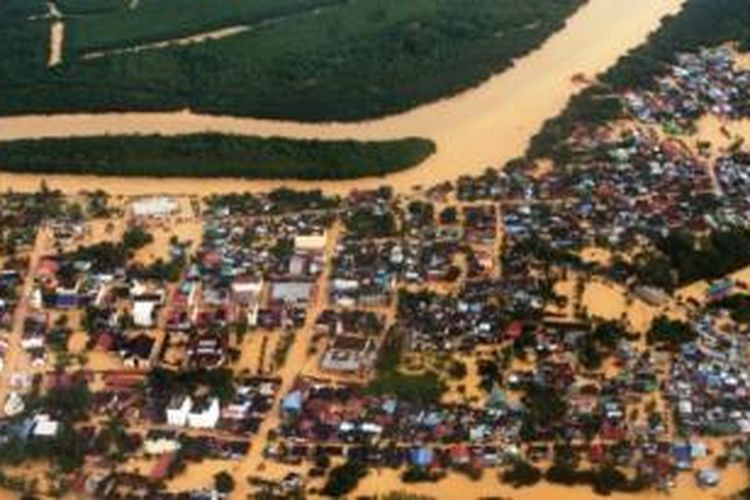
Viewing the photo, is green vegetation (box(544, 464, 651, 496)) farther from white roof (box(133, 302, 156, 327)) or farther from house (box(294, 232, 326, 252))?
white roof (box(133, 302, 156, 327))

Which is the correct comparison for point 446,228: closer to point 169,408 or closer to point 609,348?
point 609,348

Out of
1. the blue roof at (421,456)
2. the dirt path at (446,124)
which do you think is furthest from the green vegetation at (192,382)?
the dirt path at (446,124)

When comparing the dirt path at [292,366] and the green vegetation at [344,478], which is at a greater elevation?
the dirt path at [292,366]

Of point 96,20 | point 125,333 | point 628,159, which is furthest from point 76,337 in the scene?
point 96,20

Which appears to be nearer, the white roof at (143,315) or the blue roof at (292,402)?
the blue roof at (292,402)

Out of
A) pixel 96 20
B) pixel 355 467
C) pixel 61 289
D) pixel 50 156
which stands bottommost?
pixel 355 467

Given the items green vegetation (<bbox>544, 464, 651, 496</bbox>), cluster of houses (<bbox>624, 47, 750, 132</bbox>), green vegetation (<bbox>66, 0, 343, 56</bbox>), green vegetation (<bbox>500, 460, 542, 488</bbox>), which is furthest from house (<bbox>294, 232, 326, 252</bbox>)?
green vegetation (<bbox>66, 0, 343, 56</bbox>)

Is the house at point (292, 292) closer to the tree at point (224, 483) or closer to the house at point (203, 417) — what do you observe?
the house at point (203, 417)

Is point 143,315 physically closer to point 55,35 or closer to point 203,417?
point 203,417
